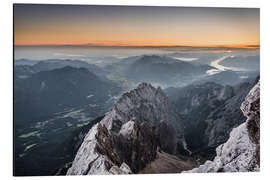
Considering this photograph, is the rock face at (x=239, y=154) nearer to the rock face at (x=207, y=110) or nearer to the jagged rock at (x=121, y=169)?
the rock face at (x=207, y=110)

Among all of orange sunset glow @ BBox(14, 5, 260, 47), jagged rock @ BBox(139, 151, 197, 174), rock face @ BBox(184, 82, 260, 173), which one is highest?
orange sunset glow @ BBox(14, 5, 260, 47)

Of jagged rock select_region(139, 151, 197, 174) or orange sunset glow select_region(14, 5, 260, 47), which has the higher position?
orange sunset glow select_region(14, 5, 260, 47)

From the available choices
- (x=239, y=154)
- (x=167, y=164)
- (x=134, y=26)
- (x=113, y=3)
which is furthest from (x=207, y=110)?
(x=113, y=3)

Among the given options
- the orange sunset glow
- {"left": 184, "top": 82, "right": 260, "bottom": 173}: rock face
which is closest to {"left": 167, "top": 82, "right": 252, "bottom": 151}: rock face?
the orange sunset glow

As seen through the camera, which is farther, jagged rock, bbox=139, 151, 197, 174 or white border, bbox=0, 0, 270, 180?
jagged rock, bbox=139, 151, 197, 174

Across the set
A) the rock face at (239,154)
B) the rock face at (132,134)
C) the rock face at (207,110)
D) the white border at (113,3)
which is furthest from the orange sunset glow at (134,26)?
the rock face at (239,154)

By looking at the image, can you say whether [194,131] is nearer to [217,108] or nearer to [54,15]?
[217,108]

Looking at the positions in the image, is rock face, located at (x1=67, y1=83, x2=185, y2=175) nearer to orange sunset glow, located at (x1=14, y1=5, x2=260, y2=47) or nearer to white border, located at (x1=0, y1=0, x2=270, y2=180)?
white border, located at (x1=0, y1=0, x2=270, y2=180)
